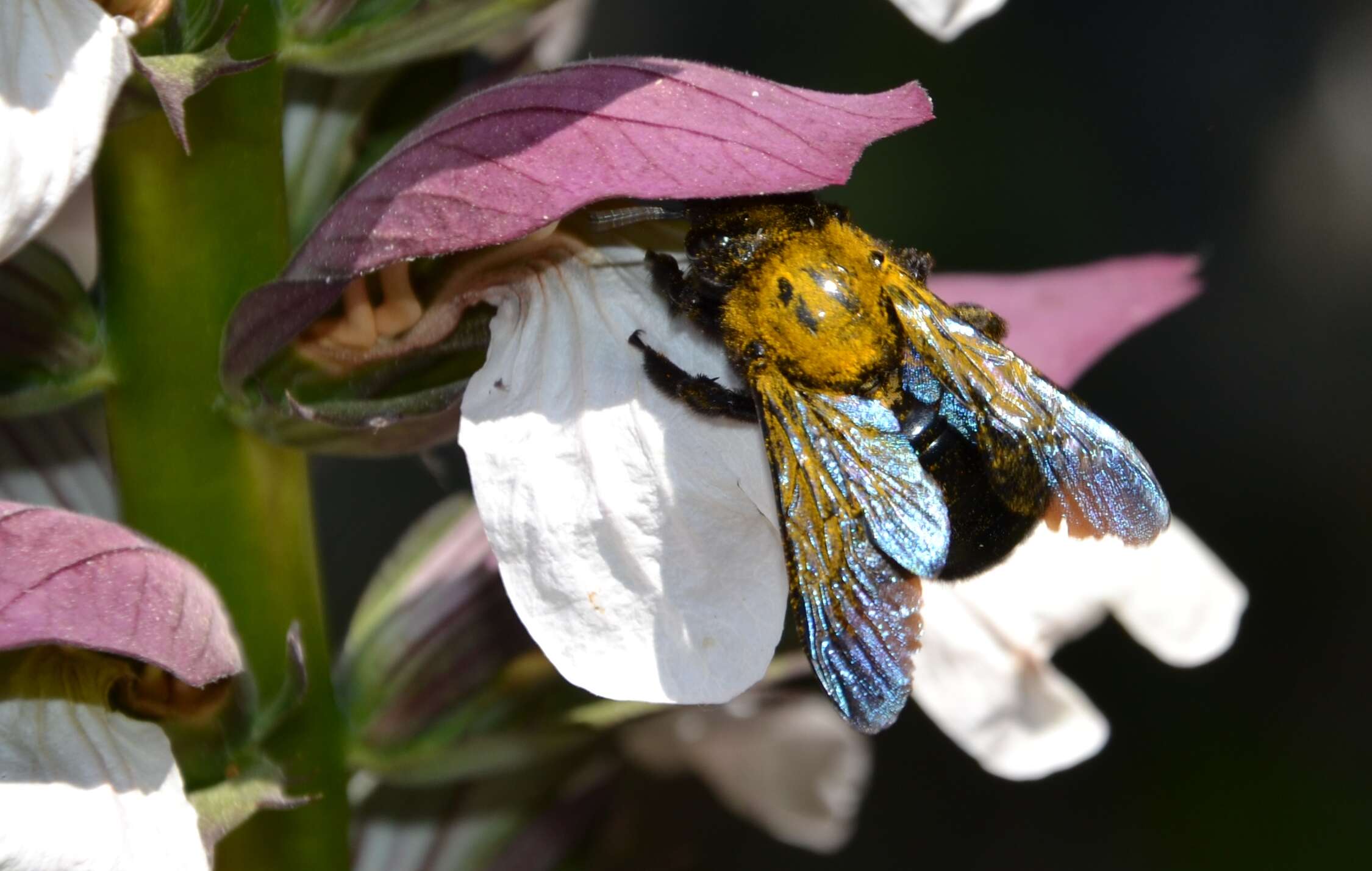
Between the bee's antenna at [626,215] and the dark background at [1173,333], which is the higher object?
the bee's antenna at [626,215]

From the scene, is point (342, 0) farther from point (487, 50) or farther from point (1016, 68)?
point (1016, 68)

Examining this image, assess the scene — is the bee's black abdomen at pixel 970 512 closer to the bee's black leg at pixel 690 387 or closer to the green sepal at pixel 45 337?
the bee's black leg at pixel 690 387

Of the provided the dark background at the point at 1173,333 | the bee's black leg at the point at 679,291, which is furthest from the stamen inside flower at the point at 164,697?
the dark background at the point at 1173,333

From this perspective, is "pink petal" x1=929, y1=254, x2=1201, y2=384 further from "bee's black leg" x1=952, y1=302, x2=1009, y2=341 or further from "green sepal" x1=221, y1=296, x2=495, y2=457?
"green sepal" x1=221, y1=296, x2=495, y2=457

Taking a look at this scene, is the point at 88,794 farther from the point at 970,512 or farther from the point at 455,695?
the point at 970,512

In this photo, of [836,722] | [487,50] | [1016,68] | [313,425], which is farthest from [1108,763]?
[313,425]

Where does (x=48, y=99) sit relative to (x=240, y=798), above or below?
above

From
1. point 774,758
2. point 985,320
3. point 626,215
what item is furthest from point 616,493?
point 774,758
